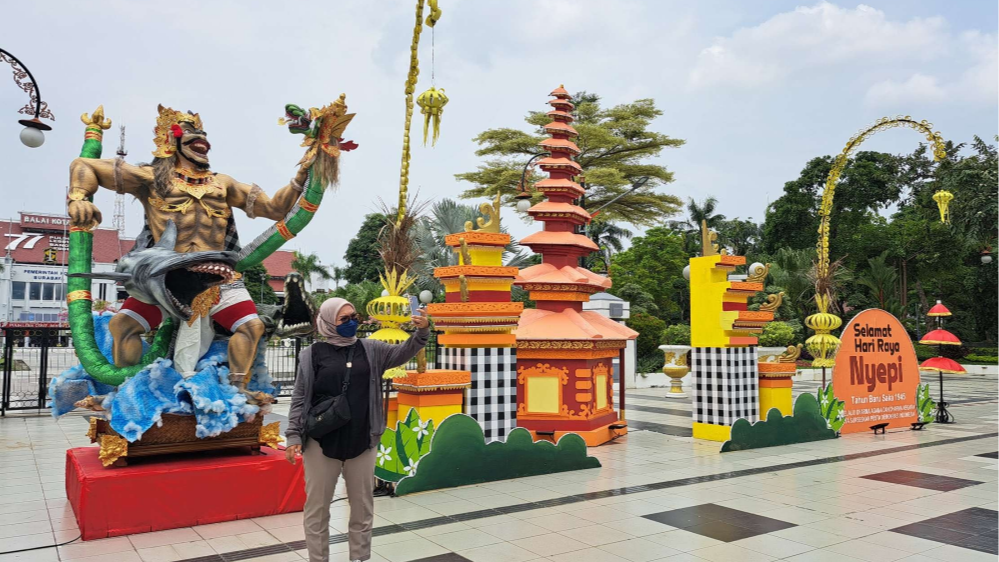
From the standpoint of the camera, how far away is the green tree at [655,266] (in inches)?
958

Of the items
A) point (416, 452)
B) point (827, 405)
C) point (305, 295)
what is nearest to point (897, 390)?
point (827, 405)

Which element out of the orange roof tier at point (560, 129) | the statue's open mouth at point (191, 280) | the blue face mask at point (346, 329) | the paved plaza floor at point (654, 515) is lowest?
the paved plaza floor at point (654, 515)

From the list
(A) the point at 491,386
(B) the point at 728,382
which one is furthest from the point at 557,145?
(A) the point at 491,386

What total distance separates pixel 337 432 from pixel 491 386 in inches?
139

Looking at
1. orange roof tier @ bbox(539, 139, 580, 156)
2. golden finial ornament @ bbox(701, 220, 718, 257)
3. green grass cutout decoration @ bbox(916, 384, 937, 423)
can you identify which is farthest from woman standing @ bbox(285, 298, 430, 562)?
green grass cutout decoration @ bbox(916, 384, 937, 423)

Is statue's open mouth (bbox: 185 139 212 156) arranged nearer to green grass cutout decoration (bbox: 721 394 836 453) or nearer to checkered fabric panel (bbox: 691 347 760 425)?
checkered fabric panel (bbox: 691 347 760 425)

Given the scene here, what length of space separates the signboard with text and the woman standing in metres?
8.00

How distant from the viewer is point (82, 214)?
16.2 ft

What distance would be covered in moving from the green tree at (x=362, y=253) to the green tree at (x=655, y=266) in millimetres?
12428

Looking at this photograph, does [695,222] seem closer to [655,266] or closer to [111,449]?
[655,266]

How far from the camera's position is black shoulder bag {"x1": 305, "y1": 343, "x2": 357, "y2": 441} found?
3.45 m

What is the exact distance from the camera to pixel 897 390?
1058cm

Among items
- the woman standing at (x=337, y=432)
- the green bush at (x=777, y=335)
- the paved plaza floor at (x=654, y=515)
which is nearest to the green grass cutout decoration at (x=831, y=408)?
the paved plaza floor at (x=654, y=515)

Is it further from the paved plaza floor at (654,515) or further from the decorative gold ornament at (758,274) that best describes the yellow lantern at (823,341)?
the paved plaza floor at (654,515)
